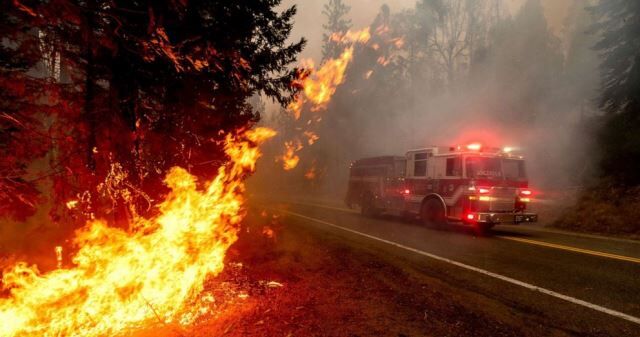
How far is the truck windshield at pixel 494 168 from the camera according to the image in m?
11.4

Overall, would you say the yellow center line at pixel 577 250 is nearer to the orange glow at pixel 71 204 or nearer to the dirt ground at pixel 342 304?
the dirt ground at pixel 342 304

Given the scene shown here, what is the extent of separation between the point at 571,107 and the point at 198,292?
38.6 m

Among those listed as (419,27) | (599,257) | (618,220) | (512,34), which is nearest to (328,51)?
(419,27)

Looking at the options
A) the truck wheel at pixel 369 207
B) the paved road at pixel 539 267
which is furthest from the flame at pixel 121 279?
the truck wheel at pixel 369 207

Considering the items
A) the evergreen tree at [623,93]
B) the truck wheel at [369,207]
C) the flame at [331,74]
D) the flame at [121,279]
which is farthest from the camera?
the flame at [331,74]

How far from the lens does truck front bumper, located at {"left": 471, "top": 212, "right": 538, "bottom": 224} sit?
10859mm

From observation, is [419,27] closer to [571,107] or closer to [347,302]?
[571,107]

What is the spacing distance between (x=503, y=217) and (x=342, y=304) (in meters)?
7.94

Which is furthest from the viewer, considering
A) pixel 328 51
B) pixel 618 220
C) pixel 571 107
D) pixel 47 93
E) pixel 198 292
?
pixel 328 51

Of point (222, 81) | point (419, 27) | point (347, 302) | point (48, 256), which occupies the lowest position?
point (48, 256)

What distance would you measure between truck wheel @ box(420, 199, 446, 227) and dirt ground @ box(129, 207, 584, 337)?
504cm

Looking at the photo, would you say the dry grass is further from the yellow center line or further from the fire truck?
the yellow center line

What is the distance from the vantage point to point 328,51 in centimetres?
4859

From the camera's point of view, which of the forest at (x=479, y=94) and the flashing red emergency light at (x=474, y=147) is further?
the forest at (x=479, y=94)
